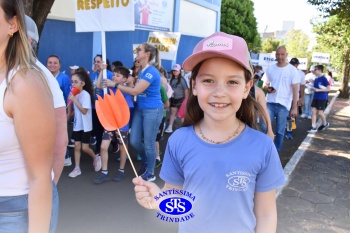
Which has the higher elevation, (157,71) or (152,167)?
(157,71)

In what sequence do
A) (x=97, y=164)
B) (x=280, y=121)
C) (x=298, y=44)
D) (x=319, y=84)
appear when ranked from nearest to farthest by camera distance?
(x=97, y=164) → (x=280, y=121) → (x=319, y=84) → (x=298, y=44)

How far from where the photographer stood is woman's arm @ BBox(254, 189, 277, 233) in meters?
1.57

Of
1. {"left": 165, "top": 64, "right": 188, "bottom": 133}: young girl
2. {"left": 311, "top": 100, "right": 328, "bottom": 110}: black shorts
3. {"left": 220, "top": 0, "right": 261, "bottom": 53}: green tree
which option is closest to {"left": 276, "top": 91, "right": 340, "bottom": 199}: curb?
{"left": 311, "top": 100, "right": 328, "bottom": 110}: black shorts

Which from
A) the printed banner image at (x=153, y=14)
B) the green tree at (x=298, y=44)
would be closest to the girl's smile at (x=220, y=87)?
the printed banner image at (x=153, y=14)

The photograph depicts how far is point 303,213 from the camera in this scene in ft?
13.6

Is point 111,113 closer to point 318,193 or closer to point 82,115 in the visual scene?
point 82,115

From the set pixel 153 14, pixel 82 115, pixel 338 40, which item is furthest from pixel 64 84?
pixel 338 40

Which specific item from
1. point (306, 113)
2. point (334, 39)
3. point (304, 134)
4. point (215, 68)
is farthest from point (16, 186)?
point (334, 39)

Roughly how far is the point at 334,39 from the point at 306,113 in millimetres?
11521

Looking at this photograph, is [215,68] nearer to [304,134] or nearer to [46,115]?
[46,115]

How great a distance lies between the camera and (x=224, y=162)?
1513mm

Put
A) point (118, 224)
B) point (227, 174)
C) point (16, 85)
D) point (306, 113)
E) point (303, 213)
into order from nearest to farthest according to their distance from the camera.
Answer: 1. point (16, 85)
2. point (227, 174)
3. point (118, 224)
4. point (303, 213)
5. point (306, 113)

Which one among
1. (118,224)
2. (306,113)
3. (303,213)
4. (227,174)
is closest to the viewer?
(227,174)

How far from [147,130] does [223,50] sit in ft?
11.2
